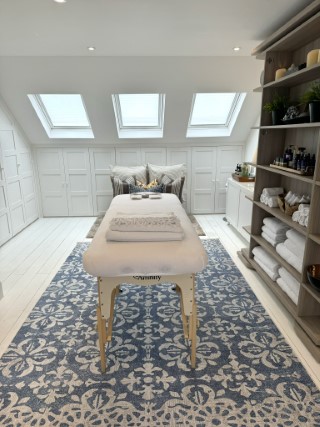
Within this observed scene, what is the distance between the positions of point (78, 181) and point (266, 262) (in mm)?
3421

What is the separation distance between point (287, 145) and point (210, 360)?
198 cm

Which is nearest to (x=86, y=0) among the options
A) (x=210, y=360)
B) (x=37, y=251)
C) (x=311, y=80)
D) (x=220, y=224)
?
(x=311, y=80)

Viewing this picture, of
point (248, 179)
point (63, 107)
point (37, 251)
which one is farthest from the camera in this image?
point (63, 107)

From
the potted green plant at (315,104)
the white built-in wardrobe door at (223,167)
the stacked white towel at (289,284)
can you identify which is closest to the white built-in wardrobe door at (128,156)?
the white built-in wardrobe door at (223,167)

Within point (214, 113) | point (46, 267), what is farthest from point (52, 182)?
point (214, 113)

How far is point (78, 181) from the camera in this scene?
4.89 metres

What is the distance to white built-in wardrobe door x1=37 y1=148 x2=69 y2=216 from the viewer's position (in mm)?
4766

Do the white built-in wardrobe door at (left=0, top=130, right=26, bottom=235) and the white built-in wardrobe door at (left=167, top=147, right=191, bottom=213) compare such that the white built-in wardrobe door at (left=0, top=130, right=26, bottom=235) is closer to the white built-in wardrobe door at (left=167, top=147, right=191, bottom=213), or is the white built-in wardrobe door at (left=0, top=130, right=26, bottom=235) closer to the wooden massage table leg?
the white built-in wardrobe door at (left=167, top=147, right=191, bottom=213)

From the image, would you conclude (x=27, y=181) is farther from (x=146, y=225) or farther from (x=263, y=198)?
(x=263, y=198)

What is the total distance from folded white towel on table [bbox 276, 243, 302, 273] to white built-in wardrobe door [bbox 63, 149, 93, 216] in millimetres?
3422

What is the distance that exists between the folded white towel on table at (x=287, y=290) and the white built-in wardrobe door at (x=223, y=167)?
2.72m

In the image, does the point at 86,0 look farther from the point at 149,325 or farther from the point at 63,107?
the point at 63,107

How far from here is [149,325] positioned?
219 centimetres

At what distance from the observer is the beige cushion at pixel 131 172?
4.40 m
